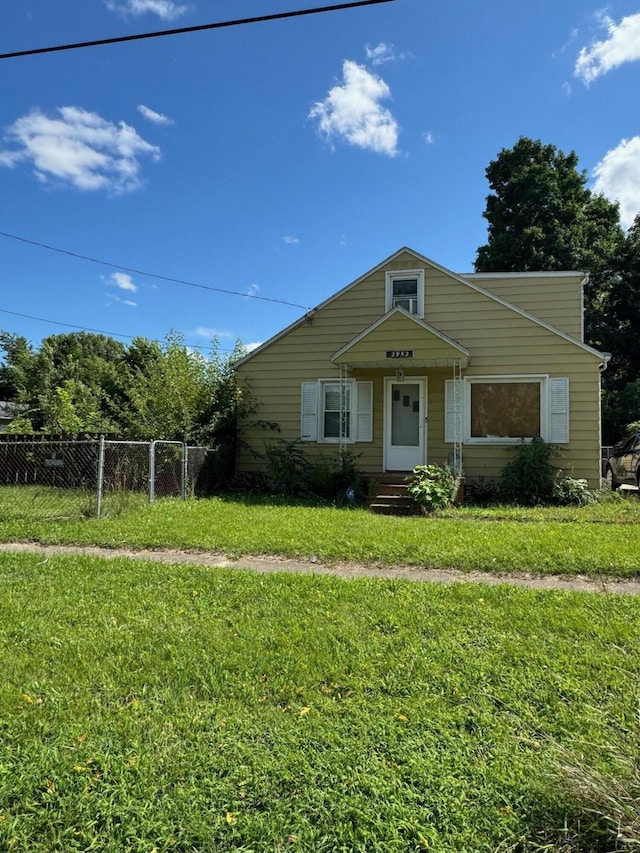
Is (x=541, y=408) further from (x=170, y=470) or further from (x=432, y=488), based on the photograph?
(x=170, y=470)

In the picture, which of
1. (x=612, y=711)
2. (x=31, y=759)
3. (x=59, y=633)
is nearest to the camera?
(x=31, y=759)

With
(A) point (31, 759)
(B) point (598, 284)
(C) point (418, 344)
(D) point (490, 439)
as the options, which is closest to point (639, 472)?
(D) point (490, 439)

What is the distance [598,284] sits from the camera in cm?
2525

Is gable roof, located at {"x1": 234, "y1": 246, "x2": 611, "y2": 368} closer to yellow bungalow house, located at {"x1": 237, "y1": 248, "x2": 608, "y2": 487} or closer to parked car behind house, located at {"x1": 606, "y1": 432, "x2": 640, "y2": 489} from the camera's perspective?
yellow bungalow house, located at {"x1": 237, "y1": 248, "x2": 608, "y2": 487}

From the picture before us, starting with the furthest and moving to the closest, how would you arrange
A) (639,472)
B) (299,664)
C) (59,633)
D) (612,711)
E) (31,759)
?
1. (639,472)
2. (59,633)
3. (299,664)
4. (612,711)
5. (31,759)

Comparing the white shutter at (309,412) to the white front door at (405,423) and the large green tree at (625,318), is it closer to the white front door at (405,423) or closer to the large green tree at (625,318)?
the white front door at (405,423)

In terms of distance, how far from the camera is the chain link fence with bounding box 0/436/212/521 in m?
8.58

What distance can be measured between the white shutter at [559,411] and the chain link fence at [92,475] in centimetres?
770

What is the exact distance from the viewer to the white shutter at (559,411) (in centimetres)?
1134

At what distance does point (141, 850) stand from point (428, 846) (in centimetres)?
109

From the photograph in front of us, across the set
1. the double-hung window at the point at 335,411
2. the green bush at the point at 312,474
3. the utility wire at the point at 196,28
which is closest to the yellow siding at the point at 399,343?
the double-hung window at the point at 335,411

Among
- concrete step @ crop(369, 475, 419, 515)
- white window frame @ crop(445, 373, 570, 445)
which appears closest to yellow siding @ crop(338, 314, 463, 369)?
white window frame @ crop(445, 373, 570, 445)

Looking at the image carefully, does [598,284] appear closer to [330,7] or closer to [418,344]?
[418,344]

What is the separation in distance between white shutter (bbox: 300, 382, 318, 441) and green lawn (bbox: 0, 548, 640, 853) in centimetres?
824
